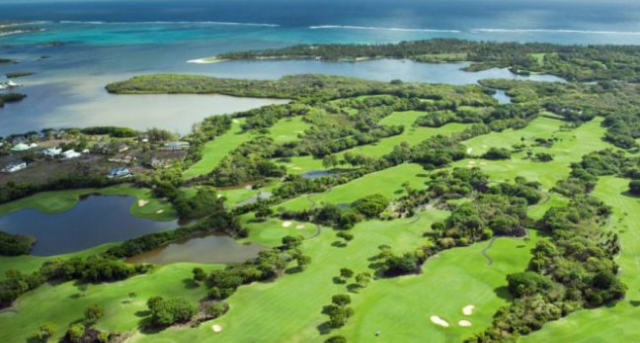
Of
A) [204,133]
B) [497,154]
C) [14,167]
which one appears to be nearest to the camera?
[14,167]

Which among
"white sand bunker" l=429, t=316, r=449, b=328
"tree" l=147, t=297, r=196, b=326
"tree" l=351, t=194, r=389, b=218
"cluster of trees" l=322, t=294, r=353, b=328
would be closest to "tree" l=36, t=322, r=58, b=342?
"tree" l=147, t=297, r=196, b=326

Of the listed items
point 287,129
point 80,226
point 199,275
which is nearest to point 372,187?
point 199,275

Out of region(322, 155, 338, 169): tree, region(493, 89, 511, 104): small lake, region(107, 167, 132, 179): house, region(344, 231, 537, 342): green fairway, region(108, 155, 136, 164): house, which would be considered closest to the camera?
region(344, 231, 537, 342): green fairway

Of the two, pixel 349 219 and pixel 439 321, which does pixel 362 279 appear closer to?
pixel 439 321

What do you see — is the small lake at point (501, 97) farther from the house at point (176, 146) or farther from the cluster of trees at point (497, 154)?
the house at point (176, 146)

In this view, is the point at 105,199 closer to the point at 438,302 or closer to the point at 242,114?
the point at 242,114

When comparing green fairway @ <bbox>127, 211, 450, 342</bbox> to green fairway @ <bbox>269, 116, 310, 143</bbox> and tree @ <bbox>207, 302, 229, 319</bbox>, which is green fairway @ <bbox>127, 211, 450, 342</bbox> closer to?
tree @ <bbox>207, 302, 229, 319</bbox>
